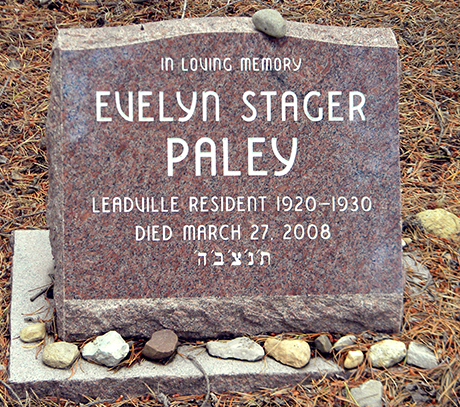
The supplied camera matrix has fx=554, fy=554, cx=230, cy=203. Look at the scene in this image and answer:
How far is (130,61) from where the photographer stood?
238 cm

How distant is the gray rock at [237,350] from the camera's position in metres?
2.29

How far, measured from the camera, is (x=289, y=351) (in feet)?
7.42

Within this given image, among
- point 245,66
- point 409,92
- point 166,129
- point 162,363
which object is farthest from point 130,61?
point 409,92

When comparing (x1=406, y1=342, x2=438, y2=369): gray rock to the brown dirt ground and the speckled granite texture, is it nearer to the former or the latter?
the brown dirt ground

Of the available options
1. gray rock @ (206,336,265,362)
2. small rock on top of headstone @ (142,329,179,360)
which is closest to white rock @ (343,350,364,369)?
gray rock @ (206,336,265,362)

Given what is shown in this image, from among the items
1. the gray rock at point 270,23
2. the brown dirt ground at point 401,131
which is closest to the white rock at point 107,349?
the brown dirt ground at point 401,131

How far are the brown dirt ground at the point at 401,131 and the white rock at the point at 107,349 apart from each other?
0.55ft

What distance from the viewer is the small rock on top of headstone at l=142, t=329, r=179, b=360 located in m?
2.25

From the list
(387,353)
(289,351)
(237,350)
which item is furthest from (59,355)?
(387,353)

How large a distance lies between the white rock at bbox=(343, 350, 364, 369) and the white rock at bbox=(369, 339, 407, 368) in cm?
6

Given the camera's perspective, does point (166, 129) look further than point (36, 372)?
Yes

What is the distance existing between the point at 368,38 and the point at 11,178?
2.30m

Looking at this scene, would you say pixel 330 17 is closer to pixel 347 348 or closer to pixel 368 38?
pixel 368 38

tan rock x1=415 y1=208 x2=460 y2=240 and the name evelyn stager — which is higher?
the name evelyn stager
